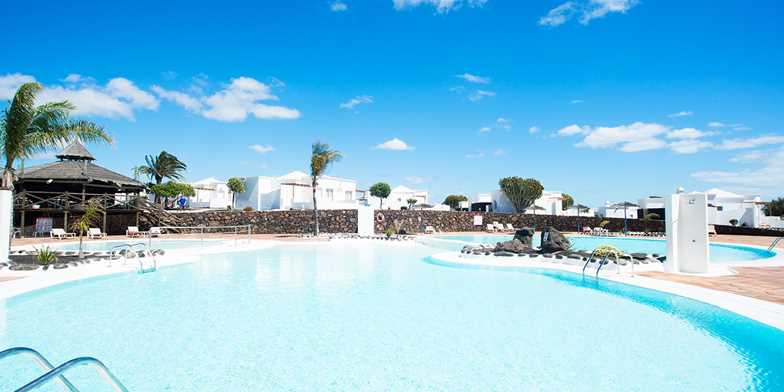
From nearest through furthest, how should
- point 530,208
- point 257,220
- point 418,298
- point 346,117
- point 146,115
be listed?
point 418,298 < point 146,115 < point 257,220 < point 346,117 < point 530,208

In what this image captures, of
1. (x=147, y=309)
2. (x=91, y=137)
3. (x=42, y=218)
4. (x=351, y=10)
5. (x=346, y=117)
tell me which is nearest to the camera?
(x=147, y=309)

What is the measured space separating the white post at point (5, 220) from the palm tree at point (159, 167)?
2966cm

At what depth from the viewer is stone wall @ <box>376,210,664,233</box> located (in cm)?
2679

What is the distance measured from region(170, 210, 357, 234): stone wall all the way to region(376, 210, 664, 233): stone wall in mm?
2281

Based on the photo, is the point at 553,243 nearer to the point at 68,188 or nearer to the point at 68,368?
the point at 68,368

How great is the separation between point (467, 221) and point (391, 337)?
25.2 m

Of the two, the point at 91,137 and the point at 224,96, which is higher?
the point at 224,96

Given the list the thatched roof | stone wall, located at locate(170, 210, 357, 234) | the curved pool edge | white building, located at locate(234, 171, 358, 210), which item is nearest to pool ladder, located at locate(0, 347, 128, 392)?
the curved pool edge

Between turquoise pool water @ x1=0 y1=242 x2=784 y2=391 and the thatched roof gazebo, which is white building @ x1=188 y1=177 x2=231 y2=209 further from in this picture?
→ turquoise pool water @ x1=0 y1=242 x2=784 y2=391

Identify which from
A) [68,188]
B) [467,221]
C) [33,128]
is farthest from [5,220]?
[467,221]

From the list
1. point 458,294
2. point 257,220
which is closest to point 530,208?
point 257,220

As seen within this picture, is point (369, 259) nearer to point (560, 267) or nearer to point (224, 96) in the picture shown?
point (560, 267)

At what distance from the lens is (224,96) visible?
23.6 m

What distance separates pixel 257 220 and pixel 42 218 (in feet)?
33.5
